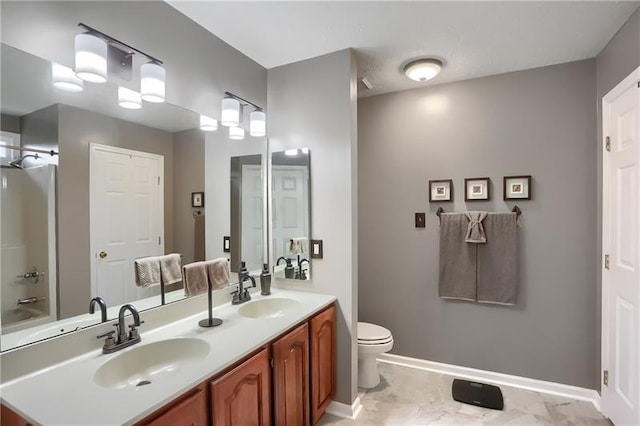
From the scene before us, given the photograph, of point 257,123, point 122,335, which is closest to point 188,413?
point 122,335

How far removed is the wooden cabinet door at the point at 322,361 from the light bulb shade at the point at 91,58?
1.67 metres

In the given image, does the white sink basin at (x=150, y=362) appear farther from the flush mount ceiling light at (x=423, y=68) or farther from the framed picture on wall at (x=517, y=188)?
the framed picture on wall at (x=517, y=188)

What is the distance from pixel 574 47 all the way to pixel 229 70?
7.83ft

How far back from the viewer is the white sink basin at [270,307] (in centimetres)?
207

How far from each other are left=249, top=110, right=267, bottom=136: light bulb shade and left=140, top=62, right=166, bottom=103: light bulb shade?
2.44 feet

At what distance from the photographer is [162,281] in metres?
1.67

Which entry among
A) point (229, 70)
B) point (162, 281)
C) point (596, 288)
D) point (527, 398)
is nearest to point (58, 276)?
point (162, 281)

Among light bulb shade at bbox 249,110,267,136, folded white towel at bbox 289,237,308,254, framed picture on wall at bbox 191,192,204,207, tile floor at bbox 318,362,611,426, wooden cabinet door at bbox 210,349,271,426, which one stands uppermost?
light bulb shade at bbox 249,110,267,136

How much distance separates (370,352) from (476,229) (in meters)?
1.29

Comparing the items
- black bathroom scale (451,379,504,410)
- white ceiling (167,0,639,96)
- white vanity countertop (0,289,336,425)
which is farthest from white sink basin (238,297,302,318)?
white ceiling (167,0,639,96)

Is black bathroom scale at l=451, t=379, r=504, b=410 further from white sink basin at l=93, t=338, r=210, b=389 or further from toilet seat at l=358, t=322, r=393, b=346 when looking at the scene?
white sink basin at l=93, t=338, r=210, b=389

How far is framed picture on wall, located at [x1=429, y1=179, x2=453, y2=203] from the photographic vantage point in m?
2.62

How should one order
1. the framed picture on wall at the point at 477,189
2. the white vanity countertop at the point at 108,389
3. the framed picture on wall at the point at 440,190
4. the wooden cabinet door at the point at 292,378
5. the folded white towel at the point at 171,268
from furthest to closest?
the framed picture on wall at the point at 440,190 < the framed picture on wall at the point at 477,189 < the folded white towel at the point at 171,268 < the wooden cabinet door at the point at 292,378 < the white vanity countertop at the point at 108,389

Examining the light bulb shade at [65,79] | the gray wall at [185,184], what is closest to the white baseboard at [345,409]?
the gray wall at [185,184]
